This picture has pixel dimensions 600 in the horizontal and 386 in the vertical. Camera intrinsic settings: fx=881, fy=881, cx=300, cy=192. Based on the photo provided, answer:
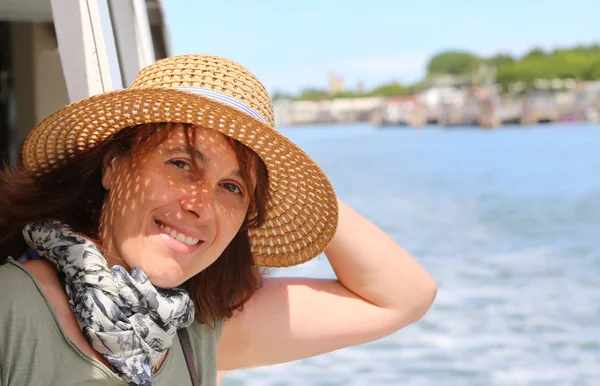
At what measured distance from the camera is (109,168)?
1.67m

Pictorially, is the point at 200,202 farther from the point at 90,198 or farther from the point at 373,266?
the point at 373,266

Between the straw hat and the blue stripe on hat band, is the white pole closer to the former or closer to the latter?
the straw hat

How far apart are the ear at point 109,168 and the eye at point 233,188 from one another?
0.21 metres

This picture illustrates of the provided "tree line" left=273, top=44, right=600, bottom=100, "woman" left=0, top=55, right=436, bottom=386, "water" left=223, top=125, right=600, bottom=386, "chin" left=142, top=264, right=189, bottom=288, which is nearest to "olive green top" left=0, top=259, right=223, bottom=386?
"woman" left=0, top=55, right=436, bottom=386

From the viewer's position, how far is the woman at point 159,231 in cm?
145

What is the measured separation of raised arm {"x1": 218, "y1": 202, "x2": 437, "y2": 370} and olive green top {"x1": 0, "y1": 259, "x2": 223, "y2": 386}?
A: 0.50 meters

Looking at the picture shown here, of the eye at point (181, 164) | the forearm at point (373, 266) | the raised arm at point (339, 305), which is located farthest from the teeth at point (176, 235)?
the forearm at point (373, 266)

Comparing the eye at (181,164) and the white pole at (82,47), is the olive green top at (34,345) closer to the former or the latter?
the eye at (181,164)

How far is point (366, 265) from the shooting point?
2021 mm

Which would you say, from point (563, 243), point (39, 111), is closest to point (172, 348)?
point (39, 111)

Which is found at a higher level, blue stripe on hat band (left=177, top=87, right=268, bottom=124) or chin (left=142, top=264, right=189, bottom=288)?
blue stripe on hat band (left=177, top=87, right=268, bottom=124)

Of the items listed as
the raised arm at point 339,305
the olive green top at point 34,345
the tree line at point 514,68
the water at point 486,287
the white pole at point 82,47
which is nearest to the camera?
the olive green top at point 34,345

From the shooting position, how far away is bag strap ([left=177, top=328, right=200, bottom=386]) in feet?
5.51

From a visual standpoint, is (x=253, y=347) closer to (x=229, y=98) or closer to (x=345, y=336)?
(x=345, y=336)
